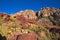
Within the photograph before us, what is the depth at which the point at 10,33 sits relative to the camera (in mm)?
22891

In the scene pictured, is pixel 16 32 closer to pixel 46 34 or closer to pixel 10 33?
pixel 10 33

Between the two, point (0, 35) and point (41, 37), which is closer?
point (0, 35)

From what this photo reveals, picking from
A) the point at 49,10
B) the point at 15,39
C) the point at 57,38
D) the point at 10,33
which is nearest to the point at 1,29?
the point at 10,33

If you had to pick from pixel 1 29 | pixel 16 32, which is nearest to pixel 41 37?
pixel 16 32

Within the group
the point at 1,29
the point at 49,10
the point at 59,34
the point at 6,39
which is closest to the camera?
the point at 6,39

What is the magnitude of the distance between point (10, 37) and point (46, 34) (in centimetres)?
521

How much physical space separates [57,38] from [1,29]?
7292mm

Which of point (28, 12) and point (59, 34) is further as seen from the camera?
point (28, 12)

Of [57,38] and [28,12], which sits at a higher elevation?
[28,12]

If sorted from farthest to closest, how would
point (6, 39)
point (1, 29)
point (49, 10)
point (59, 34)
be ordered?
point (49, 10) → point (59, 34) → point (1, 29) → point (6, 39)

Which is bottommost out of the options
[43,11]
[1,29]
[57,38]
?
[57,38]

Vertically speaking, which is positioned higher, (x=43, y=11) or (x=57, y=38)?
(x=43, y=11)

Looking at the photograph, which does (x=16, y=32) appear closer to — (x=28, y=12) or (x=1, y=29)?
(x=1, y=29)

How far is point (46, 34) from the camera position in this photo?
80.4ft
